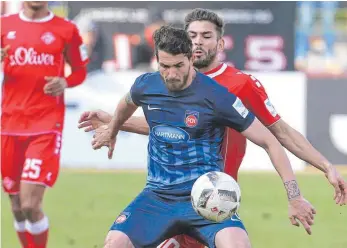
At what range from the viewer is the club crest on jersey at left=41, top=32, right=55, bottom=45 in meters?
9.40

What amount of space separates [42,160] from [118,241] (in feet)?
9.36

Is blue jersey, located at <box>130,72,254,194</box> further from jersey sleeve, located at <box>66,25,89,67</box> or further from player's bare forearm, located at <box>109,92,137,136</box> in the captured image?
jersey sleeve, located at <box>66,25,89,67</box>

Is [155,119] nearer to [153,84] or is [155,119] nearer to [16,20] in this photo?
[153,84]

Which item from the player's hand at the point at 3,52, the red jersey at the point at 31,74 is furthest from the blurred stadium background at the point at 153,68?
the player's hand at the point at 3,52

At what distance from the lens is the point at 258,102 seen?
711 centimetres

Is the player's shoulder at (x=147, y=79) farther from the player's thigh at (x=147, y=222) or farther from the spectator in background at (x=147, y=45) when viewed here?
the spectator in background at (x=147, y=45)

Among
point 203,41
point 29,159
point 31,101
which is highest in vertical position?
point 203,41

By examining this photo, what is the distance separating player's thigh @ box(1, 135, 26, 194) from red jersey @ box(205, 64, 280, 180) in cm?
278

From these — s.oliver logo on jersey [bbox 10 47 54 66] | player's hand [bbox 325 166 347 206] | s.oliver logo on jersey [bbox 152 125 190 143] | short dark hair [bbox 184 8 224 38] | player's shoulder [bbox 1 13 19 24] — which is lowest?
player's hand [bbox 325 166 347 206]

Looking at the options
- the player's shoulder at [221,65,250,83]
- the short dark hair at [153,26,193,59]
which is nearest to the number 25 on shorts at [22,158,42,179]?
the player's shoulder at [221,65,250,83]

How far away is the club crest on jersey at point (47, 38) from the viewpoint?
9396 mm

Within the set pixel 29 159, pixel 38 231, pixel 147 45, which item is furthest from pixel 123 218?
pixel 147 45

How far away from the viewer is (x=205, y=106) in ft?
21.7

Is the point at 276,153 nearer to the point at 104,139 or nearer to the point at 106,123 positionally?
the point at 104,139
